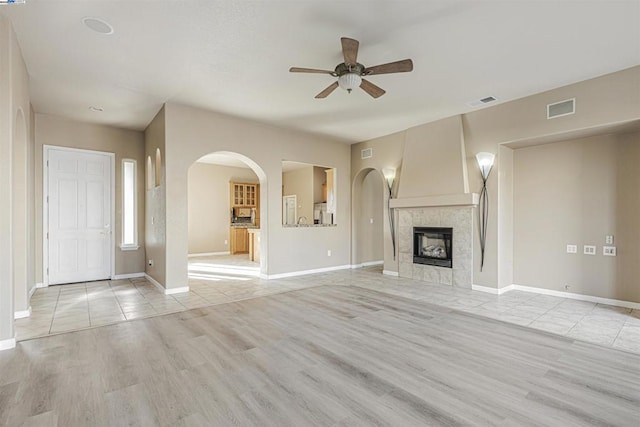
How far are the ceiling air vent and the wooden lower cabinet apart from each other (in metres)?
9.07

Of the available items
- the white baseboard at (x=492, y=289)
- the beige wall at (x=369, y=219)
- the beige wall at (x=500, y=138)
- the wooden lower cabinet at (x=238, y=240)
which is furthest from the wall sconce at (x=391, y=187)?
the wooden lower cabinet at (x=238, y=240)

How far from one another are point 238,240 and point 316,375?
892 cm

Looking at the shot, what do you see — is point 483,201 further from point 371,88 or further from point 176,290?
point 176,290

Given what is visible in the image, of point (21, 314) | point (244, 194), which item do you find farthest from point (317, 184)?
point (21, 314)

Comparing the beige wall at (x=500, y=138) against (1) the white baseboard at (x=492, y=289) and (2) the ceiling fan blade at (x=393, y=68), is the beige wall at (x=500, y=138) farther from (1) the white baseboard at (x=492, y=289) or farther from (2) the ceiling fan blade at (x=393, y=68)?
(2) the ceiling fan blade at (x=393, y=68)

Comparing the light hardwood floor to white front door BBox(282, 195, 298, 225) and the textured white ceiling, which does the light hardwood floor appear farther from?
white front door BBox(282, 195, 298, 225)

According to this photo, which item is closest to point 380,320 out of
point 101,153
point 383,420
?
point 383,420

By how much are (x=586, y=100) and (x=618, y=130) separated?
0.63 meters

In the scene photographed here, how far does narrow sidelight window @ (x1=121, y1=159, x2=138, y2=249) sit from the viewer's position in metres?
6.53

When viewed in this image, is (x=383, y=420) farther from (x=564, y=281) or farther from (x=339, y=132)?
(x=339, y=132)

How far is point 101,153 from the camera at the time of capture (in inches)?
246

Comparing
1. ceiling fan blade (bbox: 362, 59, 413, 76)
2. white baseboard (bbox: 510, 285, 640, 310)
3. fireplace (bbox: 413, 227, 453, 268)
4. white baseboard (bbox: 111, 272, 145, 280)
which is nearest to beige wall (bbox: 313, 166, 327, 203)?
fireplace (bbox: 413, 227, 453, 268)

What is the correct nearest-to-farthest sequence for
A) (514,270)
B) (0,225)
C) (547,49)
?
(0,225)
(547,49)
(514,270)

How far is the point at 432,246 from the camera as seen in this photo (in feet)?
20.0
